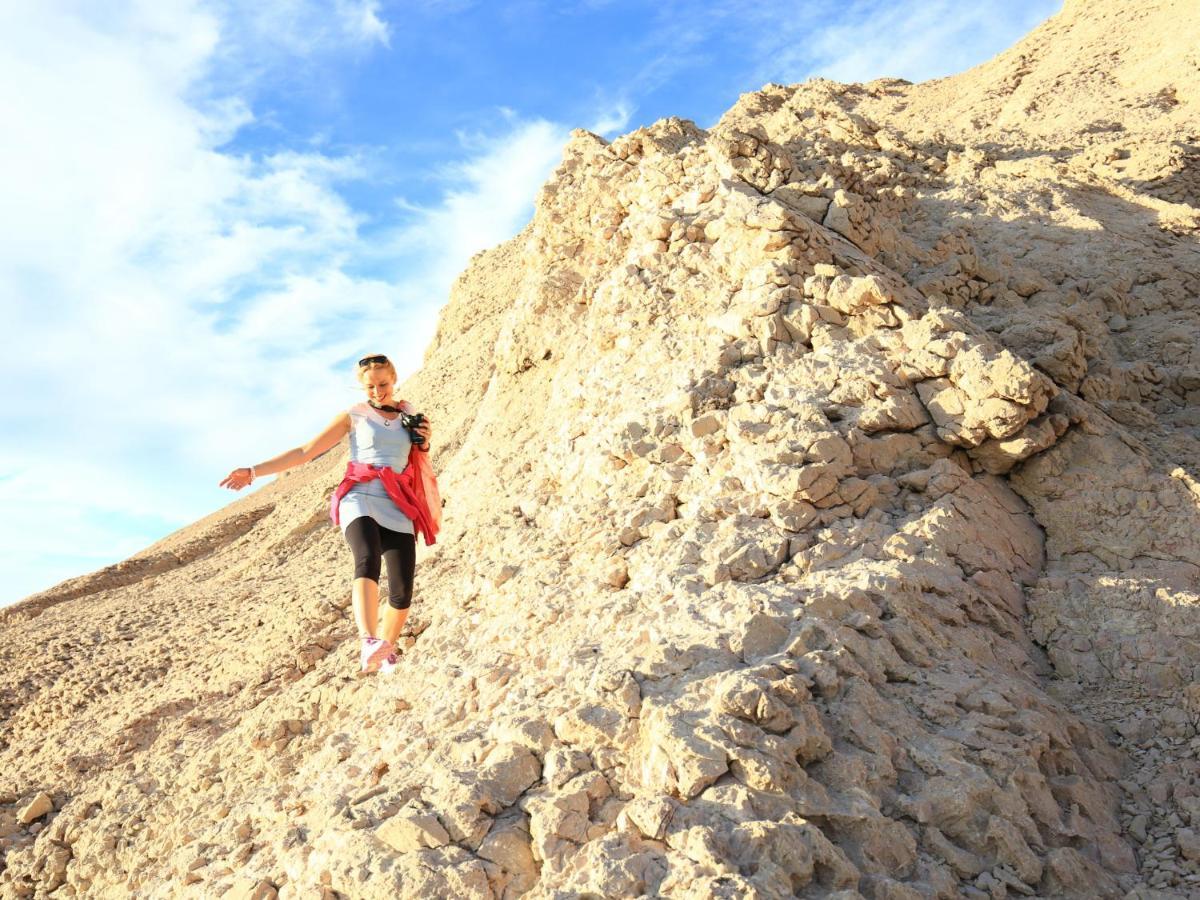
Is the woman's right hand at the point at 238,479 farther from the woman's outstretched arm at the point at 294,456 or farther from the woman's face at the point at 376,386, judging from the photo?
the woman's face at the point at 376,386

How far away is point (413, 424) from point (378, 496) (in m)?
0.43

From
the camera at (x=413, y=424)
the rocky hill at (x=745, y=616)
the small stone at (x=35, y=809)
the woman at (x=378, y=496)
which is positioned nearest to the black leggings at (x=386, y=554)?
the woman at (x=378, y=496)

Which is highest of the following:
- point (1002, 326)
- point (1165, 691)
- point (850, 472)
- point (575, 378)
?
point (575, 378)

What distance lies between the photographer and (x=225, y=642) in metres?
7.56

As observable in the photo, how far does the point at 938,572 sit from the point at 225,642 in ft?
19.0

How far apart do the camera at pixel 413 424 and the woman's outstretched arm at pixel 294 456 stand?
12.9 inches

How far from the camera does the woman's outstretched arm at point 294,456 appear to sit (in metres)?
4.78

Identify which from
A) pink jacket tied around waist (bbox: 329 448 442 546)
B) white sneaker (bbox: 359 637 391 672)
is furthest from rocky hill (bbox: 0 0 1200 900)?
pink jacket tied around waist (bbox: 329 448 442 546)

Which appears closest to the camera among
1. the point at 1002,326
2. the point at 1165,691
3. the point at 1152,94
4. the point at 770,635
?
the point at 770,635

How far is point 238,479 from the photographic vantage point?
4.78 m

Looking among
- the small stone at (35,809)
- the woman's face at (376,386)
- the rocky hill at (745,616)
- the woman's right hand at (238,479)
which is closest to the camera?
the rocky hill at (745,616)

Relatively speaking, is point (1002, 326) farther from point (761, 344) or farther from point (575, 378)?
point (575, 378)

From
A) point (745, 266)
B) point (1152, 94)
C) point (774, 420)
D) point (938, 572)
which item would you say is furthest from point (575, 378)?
point (1152, 94)

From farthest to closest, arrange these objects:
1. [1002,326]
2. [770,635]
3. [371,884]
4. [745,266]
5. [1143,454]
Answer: [1002,326], [745,266], [1143,454], [770,635], [371,884]
